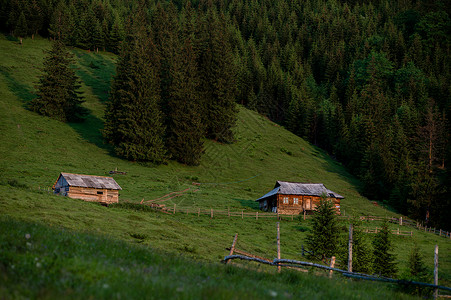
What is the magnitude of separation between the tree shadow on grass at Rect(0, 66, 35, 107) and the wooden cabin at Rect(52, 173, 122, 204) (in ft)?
143

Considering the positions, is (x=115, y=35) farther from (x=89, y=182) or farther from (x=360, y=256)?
(x=360, y=256)

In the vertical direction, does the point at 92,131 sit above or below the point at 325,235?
above

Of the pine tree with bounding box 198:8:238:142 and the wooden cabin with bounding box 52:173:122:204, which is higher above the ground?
the pine tree with bounding box 198:8:238:142

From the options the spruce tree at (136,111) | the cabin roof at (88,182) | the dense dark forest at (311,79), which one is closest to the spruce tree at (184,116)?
the dense dark forest at (311,79)

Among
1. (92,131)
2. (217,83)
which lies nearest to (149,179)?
(92,131)

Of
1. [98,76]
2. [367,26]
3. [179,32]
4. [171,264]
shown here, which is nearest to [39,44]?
[98,76]

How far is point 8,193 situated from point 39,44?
345 ft

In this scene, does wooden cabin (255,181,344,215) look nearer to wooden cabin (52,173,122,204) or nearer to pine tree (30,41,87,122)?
wooden cabin (52,173,122,204)

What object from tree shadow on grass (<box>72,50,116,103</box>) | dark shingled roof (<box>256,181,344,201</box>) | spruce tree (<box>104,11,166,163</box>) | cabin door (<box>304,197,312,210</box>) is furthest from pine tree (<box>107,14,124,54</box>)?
cabin door (<box>304,197,312,210</box>)

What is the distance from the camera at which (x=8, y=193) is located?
99.1 ft

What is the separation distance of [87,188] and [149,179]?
18.4 m

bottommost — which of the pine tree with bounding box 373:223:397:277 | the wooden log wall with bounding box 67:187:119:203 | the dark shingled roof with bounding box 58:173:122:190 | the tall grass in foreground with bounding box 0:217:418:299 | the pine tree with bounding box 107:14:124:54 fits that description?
the pine tree with bounding box 373:223:397:277

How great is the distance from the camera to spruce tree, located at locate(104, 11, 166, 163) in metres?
69.9

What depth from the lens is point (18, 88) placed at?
83.4 metres
